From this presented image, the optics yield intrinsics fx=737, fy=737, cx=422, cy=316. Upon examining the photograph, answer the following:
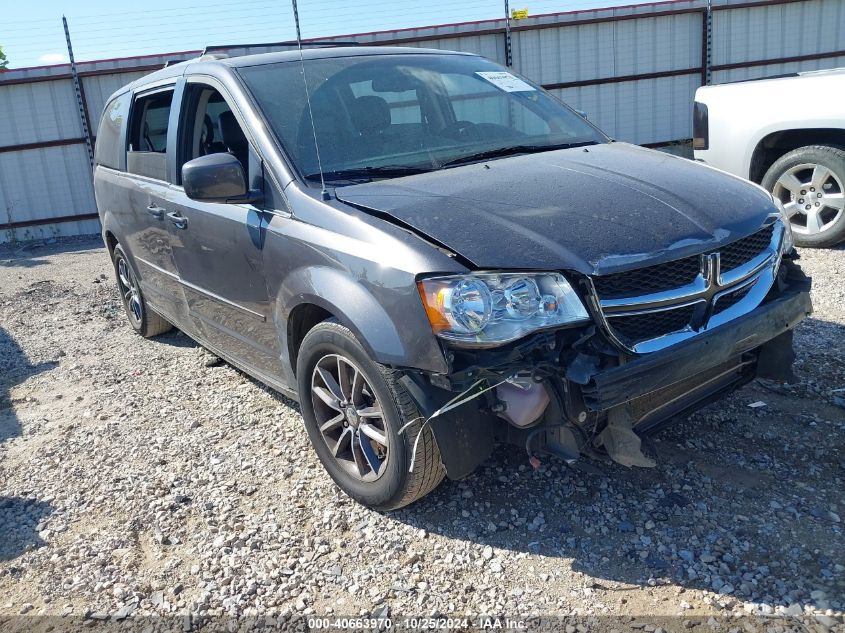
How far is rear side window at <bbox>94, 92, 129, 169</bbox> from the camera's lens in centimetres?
526

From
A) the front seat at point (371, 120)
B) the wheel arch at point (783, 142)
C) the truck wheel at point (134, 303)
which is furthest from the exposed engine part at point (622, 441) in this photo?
the wheel arch at point (783, 142)

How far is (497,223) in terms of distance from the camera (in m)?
2.70

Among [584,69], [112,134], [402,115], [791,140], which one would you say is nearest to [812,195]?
[791,140]

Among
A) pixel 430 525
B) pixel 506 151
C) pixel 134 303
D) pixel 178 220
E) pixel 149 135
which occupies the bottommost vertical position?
pixel 430 525

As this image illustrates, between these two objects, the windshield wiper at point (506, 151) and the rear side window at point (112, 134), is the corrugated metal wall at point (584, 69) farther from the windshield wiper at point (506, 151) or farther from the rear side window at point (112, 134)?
the windshield wiper at point (506, 151)

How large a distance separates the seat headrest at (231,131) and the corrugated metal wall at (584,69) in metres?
9.69

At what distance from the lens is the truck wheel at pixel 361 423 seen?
2.75 meters

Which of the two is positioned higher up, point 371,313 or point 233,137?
point 233,137

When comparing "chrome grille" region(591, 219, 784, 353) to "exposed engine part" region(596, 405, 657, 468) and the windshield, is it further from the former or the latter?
the windshield

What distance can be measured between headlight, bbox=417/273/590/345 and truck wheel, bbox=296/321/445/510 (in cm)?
34

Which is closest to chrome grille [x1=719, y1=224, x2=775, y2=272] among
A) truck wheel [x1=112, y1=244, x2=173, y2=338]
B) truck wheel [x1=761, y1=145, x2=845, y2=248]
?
truck wheel [x1=761, y1=145, x2=845, y2=248]

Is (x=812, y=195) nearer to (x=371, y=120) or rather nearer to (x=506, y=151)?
(x=506, y=151)

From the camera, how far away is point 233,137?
3.74 meters

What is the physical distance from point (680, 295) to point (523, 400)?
0.70 meters
